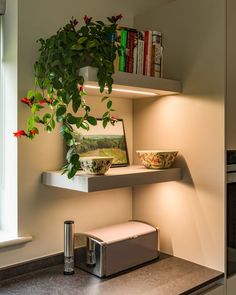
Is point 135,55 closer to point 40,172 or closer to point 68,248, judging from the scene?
point 40,172

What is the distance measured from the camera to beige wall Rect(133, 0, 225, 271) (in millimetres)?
1683

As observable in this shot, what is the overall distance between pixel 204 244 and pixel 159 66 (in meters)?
0.96

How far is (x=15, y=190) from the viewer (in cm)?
162

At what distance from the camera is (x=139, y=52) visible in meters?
1.73

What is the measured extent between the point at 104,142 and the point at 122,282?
A: 72 cm

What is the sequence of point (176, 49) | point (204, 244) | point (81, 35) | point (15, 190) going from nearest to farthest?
point (81, 35)
point (15, 190)
point (204, 244)
point (176, 49)

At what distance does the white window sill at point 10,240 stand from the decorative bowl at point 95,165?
45cm

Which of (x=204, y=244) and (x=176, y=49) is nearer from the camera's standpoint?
(x=204, y=244)

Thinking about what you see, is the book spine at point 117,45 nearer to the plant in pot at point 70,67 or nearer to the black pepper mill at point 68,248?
the plant in pot at point 70,67

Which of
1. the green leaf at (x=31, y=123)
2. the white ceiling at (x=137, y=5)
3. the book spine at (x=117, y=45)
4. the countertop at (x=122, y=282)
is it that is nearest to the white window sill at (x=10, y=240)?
the countertop at (x=122, y=282)

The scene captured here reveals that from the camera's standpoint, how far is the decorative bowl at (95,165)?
1480 mm

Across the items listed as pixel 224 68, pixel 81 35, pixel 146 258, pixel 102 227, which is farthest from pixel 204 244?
pixel 81 35

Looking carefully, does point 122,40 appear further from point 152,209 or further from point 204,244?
point 204,244

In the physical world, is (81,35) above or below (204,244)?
above
